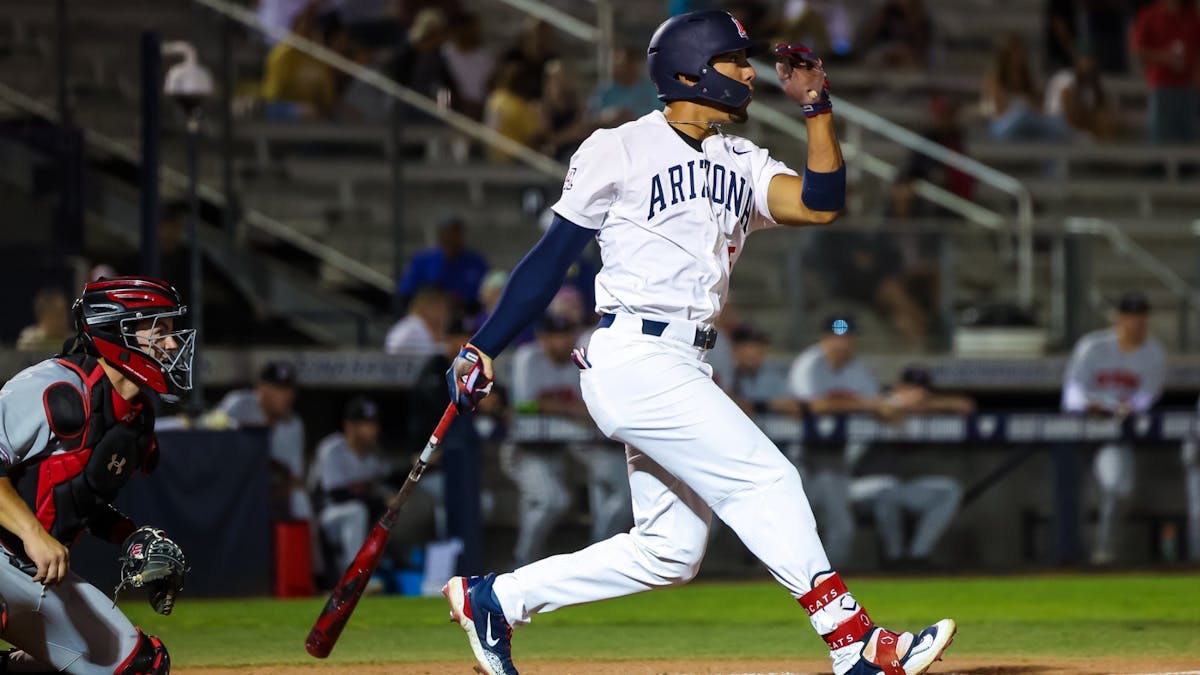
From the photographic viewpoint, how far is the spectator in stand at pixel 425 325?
11.2 m

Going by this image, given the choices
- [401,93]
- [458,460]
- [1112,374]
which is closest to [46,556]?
[458,460]

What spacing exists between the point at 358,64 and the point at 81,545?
515 cm

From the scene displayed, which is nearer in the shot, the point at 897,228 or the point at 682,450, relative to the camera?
the point at 682,450

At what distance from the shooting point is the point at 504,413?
10547 mm

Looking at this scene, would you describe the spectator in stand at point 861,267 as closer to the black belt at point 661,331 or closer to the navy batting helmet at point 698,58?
the navy batting helmet at point 698,58

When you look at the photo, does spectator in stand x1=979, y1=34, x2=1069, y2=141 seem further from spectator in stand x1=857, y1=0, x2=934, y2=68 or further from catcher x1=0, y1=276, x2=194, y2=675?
catcher x1=0, y1=276, x2=194, y2=675

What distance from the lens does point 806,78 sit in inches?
191

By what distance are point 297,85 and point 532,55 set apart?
187 cm

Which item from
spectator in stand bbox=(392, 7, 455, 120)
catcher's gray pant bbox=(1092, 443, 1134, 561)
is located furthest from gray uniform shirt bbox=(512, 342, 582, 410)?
catcher's gray pant bbox=(1092, 443, 1134, 561)

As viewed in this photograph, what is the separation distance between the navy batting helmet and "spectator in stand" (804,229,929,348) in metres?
6.63

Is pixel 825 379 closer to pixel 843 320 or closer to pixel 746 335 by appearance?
pixel 843 320

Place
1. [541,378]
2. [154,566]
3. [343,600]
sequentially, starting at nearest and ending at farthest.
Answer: [154,566], [343,600], [541,378]

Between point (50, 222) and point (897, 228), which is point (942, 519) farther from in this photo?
point (50, 222)

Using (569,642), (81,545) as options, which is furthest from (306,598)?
(569,642)
